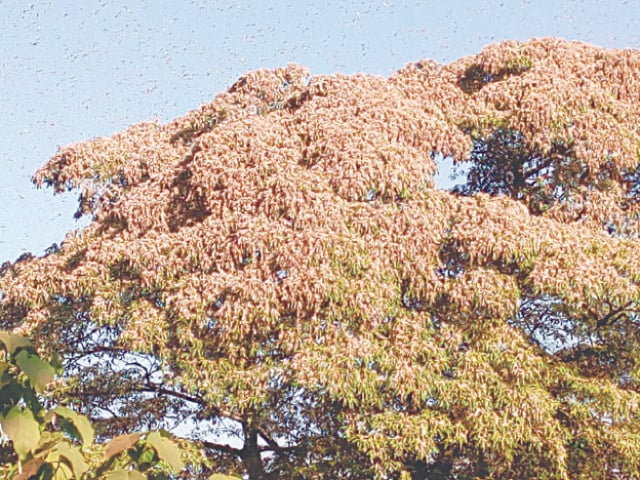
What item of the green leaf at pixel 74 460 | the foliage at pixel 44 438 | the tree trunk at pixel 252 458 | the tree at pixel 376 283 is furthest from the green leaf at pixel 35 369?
the tree trunk at pixel 252 458

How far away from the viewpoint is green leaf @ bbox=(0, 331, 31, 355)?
1419 mm

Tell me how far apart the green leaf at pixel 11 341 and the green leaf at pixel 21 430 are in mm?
101

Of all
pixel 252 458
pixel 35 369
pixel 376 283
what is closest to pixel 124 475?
pixel 35 369

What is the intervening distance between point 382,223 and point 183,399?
3.20 meters

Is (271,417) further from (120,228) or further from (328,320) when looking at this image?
(120,228)

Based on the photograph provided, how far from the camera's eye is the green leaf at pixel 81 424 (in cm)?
149

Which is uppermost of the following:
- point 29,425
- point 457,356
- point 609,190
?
point 609,190

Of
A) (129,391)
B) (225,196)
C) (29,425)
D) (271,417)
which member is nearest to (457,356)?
(271,417)

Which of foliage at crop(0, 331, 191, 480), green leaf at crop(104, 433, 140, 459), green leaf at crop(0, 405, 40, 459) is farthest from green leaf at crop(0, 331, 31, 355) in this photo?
green leaf at crop(104, 433, 140, 459)

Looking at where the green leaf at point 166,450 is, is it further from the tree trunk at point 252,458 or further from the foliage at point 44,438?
the tree trunk at point 252,458

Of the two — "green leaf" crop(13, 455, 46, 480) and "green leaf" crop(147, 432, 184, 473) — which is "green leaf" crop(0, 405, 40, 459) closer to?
"green leaf" crop(13, 455, 46, 480)

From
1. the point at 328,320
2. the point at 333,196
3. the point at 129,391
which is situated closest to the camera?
the point at 328,320

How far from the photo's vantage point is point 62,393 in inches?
407

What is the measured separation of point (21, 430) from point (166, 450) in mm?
223
